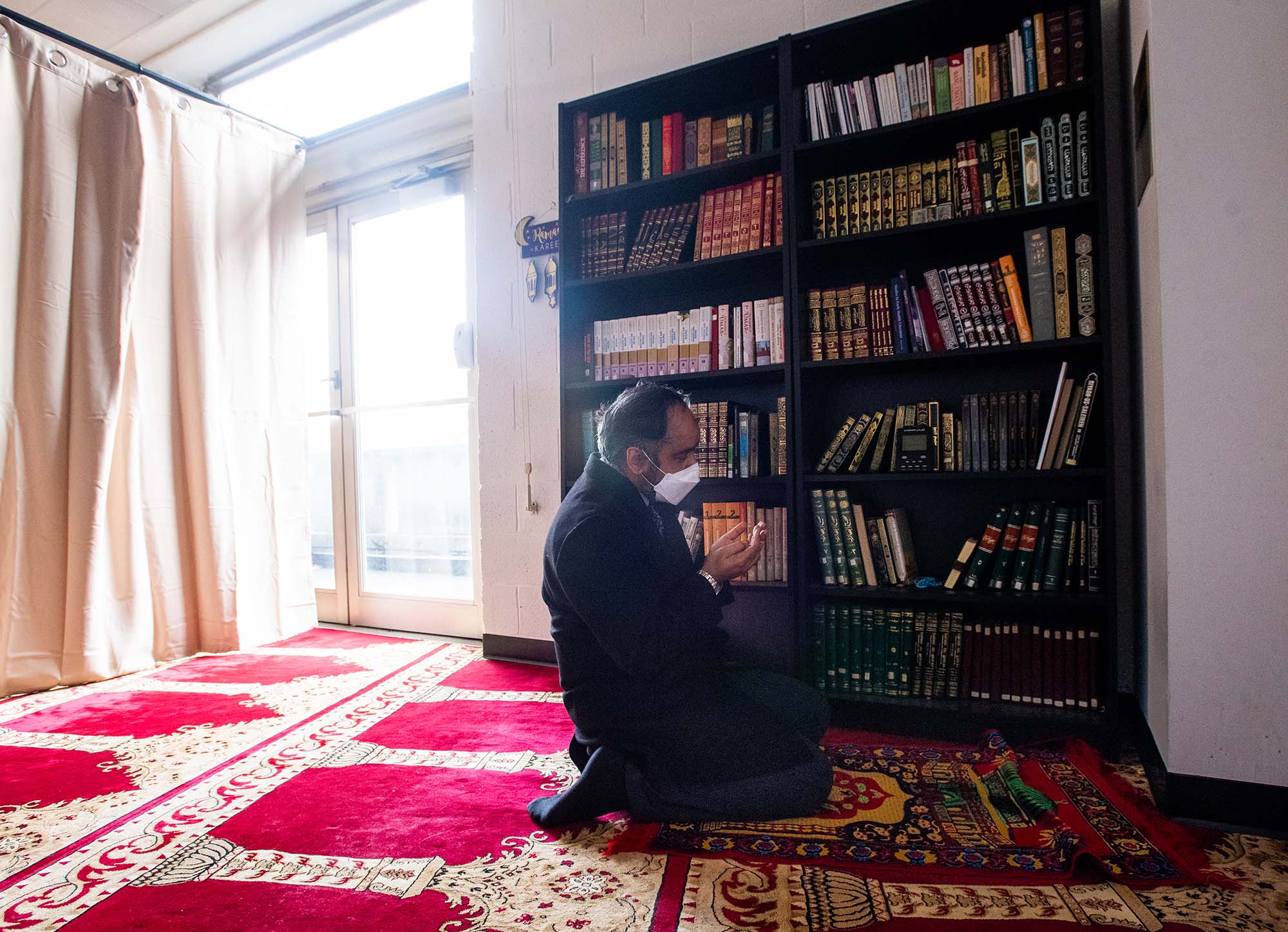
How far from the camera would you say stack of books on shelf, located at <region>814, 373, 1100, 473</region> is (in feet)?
6.26

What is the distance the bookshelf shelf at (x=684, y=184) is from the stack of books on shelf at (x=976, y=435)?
0.88m

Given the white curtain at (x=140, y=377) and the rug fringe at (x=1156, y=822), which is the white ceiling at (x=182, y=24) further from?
the rug fringe at (x=1156, y=822)

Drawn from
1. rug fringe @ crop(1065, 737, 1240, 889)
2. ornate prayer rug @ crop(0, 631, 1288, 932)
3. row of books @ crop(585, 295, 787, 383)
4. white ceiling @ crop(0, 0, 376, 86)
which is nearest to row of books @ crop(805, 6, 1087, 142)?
row of books @ crop(585, 295, 787, 383)

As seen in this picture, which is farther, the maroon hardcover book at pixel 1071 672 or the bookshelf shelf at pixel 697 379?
the bookshelf shelf at pixel 697 379

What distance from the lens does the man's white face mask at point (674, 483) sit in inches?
66.3

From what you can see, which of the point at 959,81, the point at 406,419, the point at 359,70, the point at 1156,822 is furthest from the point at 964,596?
the point at 359,70

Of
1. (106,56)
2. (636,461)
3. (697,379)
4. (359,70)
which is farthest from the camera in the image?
(359,70)

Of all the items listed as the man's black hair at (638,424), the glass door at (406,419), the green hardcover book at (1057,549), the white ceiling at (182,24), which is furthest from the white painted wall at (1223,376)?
the white ceiling at (182,24)

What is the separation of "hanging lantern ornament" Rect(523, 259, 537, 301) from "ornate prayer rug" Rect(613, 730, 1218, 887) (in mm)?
2153

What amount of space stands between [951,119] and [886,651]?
1529 millimetres

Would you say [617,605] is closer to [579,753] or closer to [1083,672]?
[579,753]

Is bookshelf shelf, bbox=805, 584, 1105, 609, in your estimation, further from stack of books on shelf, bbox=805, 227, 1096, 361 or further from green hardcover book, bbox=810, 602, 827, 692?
stack of books on shelf, bbox=805, 227, 1096, 361

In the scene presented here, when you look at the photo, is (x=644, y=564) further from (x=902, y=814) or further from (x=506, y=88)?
(x=506, y=88)

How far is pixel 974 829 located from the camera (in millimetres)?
1463
